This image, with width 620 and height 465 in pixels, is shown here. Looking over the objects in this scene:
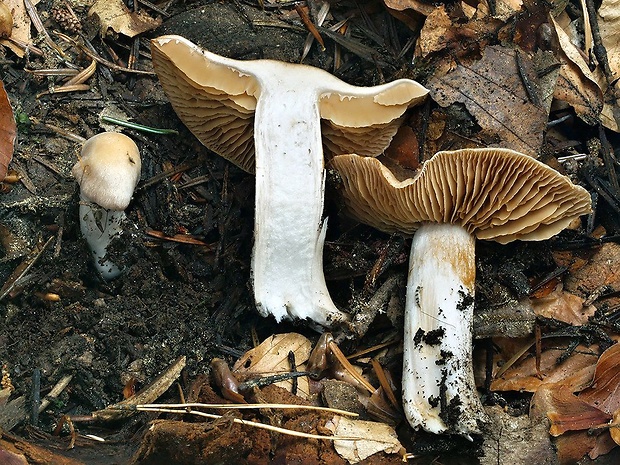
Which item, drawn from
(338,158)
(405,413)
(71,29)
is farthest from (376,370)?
(71,29)

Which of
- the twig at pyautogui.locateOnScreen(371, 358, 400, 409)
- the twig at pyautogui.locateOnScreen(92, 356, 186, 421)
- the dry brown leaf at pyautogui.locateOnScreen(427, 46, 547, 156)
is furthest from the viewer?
the dry brown leaf at pyautogui.locateOnScreen(427, 46, 547, 156)

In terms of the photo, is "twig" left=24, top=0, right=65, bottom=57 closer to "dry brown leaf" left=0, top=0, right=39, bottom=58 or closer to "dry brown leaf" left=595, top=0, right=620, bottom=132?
"dry brown leaf" left=0, top=0, right=39, bottom=58

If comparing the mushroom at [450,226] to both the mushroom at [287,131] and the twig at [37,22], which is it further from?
the twig at [37,22]

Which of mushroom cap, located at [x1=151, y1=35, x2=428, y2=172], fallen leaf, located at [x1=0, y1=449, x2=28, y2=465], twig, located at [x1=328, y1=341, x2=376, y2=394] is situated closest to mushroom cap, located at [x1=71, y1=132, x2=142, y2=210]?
mushroom cap, located at [x1=151, y1=35, x2=428, y2=172]

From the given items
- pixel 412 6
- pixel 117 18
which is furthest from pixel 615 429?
pixel 117 18

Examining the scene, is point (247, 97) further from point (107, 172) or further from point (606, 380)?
point (606, 380)

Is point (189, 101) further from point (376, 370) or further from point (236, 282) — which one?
point (376, 370)
